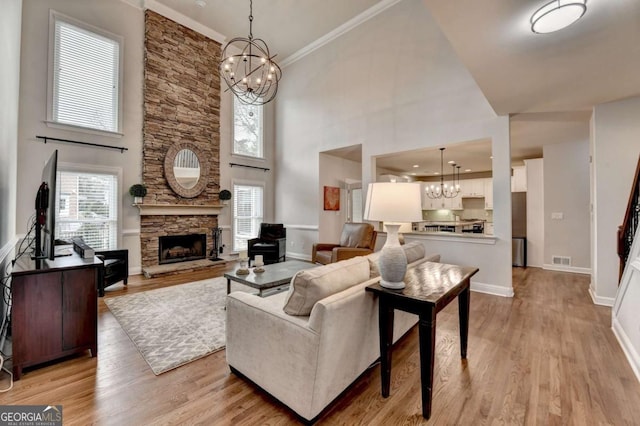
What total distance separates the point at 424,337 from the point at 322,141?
5488 mm

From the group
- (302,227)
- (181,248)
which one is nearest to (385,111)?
(302,227)

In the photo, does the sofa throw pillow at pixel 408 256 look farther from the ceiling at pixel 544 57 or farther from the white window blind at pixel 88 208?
the white window blind at pixel 88 208

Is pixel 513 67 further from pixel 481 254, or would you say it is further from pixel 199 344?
pixel 199 344

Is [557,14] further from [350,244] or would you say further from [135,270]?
[135,270]

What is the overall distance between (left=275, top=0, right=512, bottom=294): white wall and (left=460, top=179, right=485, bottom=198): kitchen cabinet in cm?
516

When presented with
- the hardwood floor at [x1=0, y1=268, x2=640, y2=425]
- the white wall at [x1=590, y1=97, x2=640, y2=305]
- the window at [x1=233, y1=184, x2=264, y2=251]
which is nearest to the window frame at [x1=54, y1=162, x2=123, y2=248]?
the window at [x1=233, y1=184, x2=264, y2=251]

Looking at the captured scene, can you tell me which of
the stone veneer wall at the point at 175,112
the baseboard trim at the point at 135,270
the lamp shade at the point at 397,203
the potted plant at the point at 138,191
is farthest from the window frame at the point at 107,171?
the lamp shade at the point at 397,203

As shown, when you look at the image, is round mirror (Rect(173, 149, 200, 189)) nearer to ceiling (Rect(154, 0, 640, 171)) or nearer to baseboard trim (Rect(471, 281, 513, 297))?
ceiling (Rect(154, 0, 640, 171))

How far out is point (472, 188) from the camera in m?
8.92

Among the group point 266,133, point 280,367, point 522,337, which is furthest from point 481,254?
point 266,133

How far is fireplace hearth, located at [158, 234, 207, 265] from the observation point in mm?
5520

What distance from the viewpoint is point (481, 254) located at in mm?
4211

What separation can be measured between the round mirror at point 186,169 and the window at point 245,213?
38.6 inches

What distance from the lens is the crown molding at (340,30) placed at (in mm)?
5525
